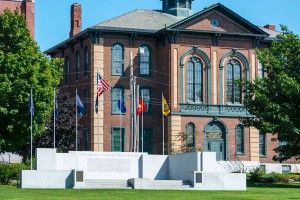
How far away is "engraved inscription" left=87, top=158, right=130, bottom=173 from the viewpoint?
47.2 meters

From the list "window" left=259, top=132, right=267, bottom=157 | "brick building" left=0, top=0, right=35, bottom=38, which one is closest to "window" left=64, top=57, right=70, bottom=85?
"brick building" left=0, top=0, right=35, bottom=38

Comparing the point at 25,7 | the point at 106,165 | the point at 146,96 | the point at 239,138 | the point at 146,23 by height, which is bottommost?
the point at 106,165

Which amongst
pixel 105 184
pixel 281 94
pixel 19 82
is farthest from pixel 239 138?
pixel 105 184

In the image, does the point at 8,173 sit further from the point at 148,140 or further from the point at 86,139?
the point at 148,140

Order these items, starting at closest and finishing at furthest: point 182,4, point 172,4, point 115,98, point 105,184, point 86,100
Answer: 1. point 105,184
2. point 115,98
3. point 86,100
4. point 182,4
5. point 172,4

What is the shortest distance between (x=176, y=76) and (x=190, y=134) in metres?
4.67

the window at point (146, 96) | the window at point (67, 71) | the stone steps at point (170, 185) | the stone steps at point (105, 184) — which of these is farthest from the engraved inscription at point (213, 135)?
the stone steps at point (105, 184)

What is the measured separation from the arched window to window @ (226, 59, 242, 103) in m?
4.06

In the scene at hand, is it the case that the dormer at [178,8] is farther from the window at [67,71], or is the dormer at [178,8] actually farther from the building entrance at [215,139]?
the building entrance at [215,139]

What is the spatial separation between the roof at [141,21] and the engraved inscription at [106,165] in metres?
19.9

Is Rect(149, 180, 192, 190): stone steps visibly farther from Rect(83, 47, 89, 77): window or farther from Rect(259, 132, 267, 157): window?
Rect(259, 132, 267, 157): window

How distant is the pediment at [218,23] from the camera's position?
218ft

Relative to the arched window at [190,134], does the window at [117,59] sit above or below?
above

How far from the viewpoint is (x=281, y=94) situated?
49219mm
